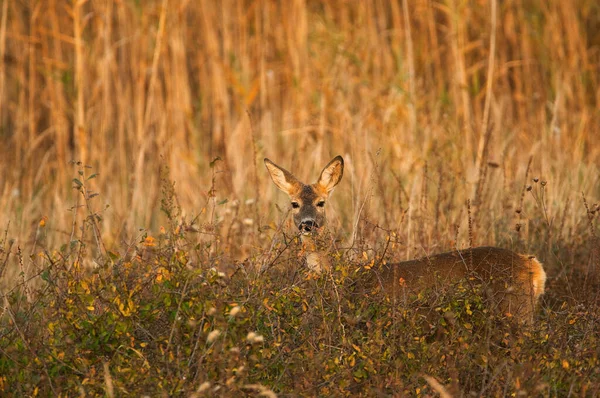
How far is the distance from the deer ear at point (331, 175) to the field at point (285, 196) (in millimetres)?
225

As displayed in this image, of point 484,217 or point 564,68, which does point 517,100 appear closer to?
point 564,68

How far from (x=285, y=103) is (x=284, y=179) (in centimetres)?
258

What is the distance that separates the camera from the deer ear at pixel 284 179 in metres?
5.66

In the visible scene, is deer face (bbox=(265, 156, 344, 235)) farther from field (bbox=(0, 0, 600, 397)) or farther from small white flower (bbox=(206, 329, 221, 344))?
small white flower (bbox=(206, 329, 221, 344))

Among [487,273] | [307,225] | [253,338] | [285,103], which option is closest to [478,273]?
[487,273]

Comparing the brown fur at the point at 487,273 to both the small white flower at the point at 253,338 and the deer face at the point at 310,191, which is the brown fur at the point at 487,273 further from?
the small white flower at the point at 253,338

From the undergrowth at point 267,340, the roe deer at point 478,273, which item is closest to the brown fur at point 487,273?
the roe deer at point 478,273

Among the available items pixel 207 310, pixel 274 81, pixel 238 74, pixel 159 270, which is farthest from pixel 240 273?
pixel 274 81

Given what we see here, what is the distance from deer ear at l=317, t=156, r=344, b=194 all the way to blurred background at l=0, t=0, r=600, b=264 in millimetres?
277

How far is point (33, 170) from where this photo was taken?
8.17m

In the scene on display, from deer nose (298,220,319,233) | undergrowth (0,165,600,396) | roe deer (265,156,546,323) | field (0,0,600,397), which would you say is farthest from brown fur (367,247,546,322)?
deer nose (298,220,319,233)

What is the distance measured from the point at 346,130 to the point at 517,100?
6.59ft

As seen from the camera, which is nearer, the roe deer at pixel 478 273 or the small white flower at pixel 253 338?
the small white flower at pixel 253 338

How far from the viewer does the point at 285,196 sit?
6.62 meters
